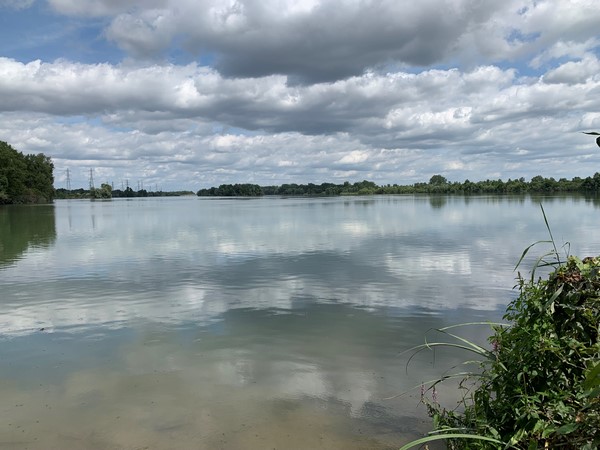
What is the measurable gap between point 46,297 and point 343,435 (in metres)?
11.2

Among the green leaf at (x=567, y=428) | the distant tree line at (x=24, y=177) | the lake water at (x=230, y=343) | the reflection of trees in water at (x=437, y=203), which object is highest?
the distant tree line at (x=24, y=177)

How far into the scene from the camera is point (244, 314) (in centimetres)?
1141

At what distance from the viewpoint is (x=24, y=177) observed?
340 ft

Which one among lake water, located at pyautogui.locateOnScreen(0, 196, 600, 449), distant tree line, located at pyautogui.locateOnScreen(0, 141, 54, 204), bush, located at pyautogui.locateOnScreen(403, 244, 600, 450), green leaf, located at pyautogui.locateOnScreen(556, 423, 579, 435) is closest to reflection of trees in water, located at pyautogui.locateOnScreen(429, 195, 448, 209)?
lake water, located at pyautogui.locateOnScreen(0, 196, 600, 449)

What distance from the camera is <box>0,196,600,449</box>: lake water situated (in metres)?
6.02

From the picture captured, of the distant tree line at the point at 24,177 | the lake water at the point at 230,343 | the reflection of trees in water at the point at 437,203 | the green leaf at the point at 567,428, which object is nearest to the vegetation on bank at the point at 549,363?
the green leaf at the point at 567,428

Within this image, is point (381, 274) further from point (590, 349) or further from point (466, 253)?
point (590, 349)

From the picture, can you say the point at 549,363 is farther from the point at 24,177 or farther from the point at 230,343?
the point at 24,177

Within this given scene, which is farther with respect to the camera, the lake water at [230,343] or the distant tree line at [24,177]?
the distant tree line at [24,177]

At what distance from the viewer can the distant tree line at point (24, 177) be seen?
96875 millimetres

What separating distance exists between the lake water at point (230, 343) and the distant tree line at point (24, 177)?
91717mm

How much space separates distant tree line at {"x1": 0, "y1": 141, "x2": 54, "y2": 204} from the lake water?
91717 mm

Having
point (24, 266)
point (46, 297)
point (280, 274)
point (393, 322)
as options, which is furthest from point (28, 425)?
point (24, 266)

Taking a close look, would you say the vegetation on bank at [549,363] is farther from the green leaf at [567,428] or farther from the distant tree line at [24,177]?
the distant tree line at [24,177]
